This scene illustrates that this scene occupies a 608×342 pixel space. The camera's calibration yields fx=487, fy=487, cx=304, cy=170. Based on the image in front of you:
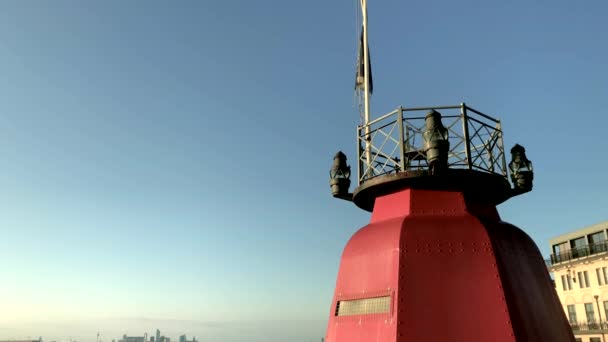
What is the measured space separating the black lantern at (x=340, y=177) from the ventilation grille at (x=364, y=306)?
10.5 feet

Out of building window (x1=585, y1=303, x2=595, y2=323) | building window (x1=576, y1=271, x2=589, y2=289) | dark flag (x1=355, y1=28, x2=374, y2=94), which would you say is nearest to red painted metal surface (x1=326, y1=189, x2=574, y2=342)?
dark flag (x1=355, y1=28, x2=374, y2=94)

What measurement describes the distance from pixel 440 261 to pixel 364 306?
79.0 inches

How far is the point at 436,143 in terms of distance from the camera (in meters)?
10.5

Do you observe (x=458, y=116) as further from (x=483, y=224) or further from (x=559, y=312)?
(x=559, y=312)

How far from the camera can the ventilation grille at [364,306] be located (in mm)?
10578

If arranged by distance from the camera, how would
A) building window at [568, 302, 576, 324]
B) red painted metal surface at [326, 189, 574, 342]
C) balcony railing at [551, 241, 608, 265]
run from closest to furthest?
red painted metal surface at [326, 189, 574, 342]
balcony railing at [551, 241, 608, 265]
building window at [568, 302, 576, 324]

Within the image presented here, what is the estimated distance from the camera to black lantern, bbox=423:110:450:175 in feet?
34.5

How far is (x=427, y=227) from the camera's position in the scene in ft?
36.4

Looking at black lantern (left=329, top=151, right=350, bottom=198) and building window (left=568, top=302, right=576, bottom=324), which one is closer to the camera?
black lantern (left=329, top=151, right=350, bottom=198)

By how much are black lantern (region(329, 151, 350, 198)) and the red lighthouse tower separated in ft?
2.21

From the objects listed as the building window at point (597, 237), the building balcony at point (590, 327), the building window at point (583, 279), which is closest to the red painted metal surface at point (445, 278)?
the building balcony at point (590, 327)

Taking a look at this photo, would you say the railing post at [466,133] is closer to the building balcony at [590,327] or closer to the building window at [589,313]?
the building balcony at [590,327]

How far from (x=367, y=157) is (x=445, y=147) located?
2.99 metres

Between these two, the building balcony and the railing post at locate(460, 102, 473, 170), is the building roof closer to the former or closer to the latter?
the building balcony
